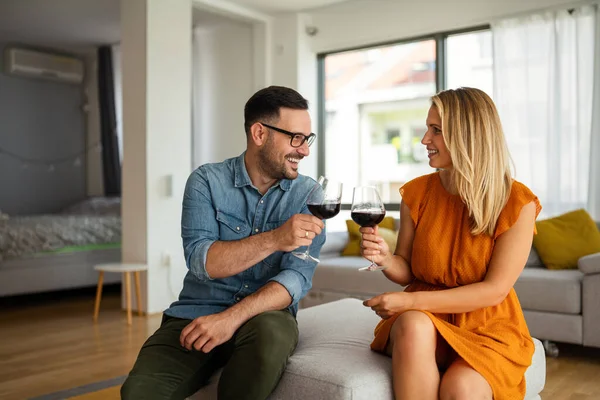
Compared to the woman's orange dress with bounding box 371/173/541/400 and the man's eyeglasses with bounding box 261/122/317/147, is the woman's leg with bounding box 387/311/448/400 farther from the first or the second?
the man's eyeglasses with bounding box 261/122/317/147

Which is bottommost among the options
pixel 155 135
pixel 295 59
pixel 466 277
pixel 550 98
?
pixel 466 277

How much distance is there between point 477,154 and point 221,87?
16.0 ft

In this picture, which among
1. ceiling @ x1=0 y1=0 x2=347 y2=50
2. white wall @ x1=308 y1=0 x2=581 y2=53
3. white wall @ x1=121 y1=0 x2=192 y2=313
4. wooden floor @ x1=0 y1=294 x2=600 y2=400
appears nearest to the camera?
wooden floor @ x1=0 y1=294 x2=600 y2=400

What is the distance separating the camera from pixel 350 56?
5918 millimetres

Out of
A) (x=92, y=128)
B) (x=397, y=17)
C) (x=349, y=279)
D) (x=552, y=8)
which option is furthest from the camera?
(x=92, y=128)

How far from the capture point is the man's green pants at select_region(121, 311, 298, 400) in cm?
148

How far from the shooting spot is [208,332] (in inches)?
61.6

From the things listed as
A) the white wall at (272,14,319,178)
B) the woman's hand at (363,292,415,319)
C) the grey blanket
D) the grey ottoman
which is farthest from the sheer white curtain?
the grey blanket

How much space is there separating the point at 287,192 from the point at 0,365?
219 cm

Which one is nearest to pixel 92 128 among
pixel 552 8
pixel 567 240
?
pixel 552 8

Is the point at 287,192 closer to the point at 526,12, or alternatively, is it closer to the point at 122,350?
the point at 122,350

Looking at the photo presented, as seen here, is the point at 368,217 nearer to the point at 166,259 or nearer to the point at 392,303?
the point at 392,303

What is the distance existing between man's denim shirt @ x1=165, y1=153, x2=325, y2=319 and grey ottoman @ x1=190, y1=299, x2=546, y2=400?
15cm

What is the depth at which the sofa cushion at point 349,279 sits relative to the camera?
4.02m
